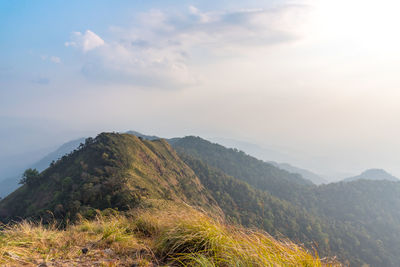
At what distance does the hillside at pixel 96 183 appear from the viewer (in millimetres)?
23016

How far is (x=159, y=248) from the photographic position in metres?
4.22

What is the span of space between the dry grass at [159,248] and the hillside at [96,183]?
1550 cm

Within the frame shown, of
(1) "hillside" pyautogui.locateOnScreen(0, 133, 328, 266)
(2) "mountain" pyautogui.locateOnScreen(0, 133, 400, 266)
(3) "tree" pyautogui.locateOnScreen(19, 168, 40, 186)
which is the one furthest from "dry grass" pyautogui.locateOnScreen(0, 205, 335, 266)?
(3) "tree" pyautogui.locateOnScreen(19, 168, 40, 186)

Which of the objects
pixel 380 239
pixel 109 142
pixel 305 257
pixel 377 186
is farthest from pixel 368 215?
pixel 305 257

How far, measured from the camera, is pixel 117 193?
22516 mm

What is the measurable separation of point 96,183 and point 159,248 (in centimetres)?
2695

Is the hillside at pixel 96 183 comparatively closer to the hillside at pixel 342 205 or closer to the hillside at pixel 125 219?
the hillside at pixel 125 219

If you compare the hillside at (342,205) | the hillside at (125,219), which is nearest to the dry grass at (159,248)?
the hillside at (125,219)

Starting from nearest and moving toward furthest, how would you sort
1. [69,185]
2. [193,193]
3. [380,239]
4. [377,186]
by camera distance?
[69,185]
[193,193]
[380,239]
[377,186]

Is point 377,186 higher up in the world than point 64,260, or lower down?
lower down

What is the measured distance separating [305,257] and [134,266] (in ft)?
9.25

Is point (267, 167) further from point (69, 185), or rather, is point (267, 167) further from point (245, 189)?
point (69, 185)

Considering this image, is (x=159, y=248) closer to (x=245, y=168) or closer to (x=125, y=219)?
(x=125, y=219)

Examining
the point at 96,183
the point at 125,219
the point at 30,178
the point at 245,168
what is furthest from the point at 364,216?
the point at 125,219
